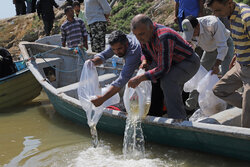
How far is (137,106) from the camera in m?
4.21

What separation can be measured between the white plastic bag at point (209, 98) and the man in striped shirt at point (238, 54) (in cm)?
47

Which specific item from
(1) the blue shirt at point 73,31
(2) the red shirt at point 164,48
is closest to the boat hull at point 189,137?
(2) the red shirt at point 164,48

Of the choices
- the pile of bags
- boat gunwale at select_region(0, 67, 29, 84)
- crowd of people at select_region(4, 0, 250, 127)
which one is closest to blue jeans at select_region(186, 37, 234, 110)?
crowd of people at select_region(4, 0, 250, 127)

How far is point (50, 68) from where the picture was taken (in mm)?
7777

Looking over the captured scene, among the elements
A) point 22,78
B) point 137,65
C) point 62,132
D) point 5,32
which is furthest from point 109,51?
point 5,32

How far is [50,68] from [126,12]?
5.23m

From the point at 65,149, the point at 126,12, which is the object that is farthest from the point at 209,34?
the point at 126,12

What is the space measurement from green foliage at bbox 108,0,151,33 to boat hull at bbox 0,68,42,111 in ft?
15.8

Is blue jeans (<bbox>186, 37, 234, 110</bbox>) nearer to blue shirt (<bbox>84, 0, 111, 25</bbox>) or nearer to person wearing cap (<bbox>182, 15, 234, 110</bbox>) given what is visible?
person wearing cap (<bbox>182, 15, 234, 110</bbox>)

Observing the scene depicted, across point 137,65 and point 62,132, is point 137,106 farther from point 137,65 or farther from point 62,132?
point 62,132

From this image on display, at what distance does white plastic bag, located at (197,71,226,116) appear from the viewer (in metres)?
4.50

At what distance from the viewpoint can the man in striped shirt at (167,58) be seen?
371 cm

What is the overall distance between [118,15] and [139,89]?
8678 mm

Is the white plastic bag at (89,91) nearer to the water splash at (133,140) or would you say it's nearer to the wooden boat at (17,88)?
the water splash at (133,140)
